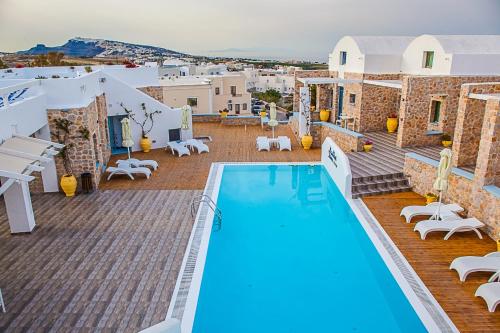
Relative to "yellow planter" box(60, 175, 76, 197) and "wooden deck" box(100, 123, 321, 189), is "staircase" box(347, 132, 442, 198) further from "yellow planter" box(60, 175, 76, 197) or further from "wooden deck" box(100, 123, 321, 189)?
"yellow planter" box(60, 175, 76, 197)

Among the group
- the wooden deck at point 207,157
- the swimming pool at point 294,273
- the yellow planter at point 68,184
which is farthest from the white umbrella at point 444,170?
the yellow planter at point 68,184

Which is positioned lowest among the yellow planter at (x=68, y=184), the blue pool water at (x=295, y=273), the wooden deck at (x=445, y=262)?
the blue pool water at (x=295, y=273)

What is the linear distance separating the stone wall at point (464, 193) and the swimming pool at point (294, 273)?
3021 mm

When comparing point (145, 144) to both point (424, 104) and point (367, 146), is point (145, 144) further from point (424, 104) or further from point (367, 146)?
point (424, 104)

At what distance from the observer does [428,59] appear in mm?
20016

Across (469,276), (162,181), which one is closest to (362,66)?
(162,181)

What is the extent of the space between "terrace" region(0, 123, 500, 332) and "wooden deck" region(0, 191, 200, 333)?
23 millimetres

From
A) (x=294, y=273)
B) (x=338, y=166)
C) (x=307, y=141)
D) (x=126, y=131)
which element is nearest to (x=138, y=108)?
(x=126, y=131)

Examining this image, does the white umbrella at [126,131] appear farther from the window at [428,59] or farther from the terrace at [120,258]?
the window at [428,59]

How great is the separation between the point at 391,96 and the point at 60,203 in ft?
58.2

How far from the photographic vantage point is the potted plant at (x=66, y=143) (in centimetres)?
1328

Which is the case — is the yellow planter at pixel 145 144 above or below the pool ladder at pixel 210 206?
above

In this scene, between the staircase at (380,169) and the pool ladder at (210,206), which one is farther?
the staircase at (380,169)

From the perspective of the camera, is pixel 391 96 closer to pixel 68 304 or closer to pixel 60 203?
pixel 60 203
